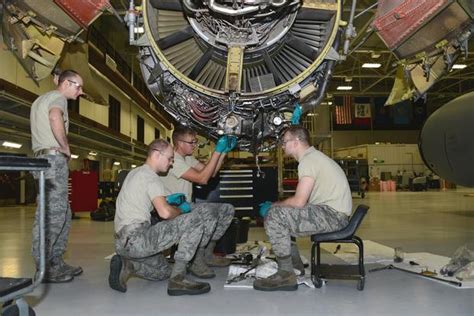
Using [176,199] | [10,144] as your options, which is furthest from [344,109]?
[176,199]

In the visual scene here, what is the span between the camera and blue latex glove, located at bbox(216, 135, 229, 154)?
322 centimetres

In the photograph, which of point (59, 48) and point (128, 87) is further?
point (128, 87)

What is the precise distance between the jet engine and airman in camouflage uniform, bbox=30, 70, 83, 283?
853mm

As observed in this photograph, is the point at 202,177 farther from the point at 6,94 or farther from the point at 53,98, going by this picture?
the point at 6,94

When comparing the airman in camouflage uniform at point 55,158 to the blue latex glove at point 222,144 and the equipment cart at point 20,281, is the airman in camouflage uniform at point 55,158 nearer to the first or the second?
the blue latex glove at point 222,144

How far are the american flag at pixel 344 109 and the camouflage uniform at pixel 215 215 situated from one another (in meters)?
20.3

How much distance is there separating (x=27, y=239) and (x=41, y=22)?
12.6 ft

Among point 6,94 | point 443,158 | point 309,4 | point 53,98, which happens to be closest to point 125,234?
point 53,98

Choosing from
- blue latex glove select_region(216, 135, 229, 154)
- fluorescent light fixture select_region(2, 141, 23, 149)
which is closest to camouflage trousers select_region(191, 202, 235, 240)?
blue latex glove select_region(216, 135, 229, 154)

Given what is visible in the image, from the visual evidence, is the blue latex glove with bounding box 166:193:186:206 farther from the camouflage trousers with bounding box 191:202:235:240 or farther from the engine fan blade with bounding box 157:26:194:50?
the engine fan blade with bounding box 157:26:194:50

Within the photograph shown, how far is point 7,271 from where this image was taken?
3615 mm

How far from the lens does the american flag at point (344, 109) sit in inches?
908

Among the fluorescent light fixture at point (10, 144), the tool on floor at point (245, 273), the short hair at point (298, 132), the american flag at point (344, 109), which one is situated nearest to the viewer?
the short hair at point (298, 132)

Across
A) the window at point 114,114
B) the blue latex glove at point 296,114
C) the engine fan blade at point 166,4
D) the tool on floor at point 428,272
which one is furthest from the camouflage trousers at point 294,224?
the window at point 114,114
